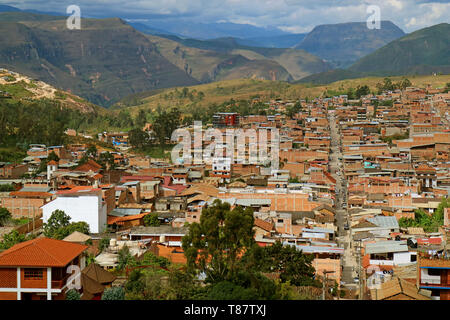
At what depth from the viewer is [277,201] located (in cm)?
1535

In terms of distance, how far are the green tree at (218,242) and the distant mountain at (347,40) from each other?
320 feet

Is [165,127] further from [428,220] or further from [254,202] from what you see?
[428,220]

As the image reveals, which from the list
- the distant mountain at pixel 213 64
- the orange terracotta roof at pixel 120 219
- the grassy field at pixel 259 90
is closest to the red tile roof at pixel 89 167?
the orange terracotta roof at pixel 120 219

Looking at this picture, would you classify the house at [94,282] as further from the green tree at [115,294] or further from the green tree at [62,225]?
the green tree at [62,225]

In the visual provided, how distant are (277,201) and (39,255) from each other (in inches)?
356

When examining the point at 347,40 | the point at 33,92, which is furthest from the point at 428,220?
the point at 347,40

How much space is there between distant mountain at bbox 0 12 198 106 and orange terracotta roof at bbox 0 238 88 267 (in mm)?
80707

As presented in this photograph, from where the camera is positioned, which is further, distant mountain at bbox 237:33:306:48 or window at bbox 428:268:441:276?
Result: distant mountain at bbox 237:33:306:48

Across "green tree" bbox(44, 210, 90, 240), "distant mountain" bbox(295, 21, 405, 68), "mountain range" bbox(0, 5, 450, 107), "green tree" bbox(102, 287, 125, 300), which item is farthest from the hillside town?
"distant mountain" bbox(295, 21, 405, 68)

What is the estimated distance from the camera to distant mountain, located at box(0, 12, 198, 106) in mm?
88500

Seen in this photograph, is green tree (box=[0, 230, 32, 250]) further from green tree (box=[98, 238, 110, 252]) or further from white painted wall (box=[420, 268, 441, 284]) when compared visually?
white painted wall (box=[420, 268, 441, 284])
